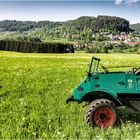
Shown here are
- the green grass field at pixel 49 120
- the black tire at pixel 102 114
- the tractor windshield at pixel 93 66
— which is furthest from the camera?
the tractor windshield at pixel 93 66

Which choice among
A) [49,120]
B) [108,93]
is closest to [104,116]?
[108,93]

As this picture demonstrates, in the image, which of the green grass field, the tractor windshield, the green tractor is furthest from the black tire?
the tractor windshield

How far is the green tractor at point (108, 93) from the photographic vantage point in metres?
10.7

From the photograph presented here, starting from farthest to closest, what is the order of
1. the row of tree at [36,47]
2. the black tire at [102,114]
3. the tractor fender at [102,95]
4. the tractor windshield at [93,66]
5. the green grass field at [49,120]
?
the row of tree at [36,47], the tractor windshield at [93,66], the tractor fender at [102,95], the black tire at [102,114], the green grass field at [49,120]

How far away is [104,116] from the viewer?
35.3 feet

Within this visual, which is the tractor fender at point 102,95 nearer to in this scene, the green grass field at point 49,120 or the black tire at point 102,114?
the black tire at point 102,114

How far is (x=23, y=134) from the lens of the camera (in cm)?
1004

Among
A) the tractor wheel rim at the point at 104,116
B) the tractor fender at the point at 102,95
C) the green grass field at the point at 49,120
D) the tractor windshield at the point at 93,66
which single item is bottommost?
the green grass field at the point at 49,120

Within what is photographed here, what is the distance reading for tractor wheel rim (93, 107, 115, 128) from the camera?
10688 millimetres

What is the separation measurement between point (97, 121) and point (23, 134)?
2123 mm

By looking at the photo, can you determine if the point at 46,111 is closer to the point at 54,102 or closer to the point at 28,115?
the point at 28,115

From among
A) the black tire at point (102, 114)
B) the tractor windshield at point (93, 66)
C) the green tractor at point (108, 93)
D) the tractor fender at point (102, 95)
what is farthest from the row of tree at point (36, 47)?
the black tire at point (102, 114)

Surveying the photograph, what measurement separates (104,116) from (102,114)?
8 cm

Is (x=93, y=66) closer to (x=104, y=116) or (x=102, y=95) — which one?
(x=102, y=95)
